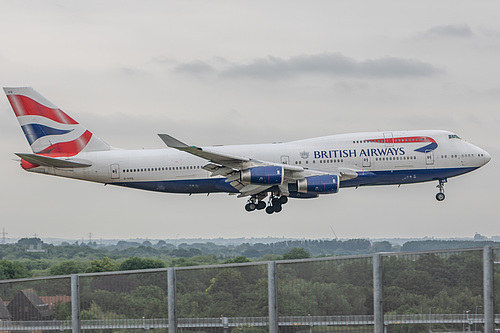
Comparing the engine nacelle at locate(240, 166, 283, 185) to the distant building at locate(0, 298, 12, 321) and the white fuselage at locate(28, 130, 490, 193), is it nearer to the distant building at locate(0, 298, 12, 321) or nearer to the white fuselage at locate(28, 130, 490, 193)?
the white fuselage at locate(28, 130, 490, 193)

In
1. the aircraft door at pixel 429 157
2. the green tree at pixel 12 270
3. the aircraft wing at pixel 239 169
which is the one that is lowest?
the green tree at pixel 12 270

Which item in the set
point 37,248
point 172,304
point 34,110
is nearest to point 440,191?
point 34,110

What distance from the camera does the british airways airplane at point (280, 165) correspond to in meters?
51.8

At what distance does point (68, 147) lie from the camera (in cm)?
5884

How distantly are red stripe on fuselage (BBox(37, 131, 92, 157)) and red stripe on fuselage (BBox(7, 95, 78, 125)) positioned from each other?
263 centimetres

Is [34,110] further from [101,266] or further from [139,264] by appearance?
[101,266]

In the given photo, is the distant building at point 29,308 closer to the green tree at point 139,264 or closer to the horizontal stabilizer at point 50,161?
the horizontal stabilizer at point 50,161

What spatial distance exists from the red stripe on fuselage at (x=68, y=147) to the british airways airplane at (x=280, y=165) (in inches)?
5.7

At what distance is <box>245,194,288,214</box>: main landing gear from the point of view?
5609cm

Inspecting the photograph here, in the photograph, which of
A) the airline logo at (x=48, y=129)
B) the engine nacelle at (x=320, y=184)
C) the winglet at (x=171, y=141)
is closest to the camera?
the winglet at (x=171, y=141)

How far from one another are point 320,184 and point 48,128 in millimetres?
23280

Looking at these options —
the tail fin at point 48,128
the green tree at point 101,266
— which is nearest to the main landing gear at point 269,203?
the tail fin at point 48,128

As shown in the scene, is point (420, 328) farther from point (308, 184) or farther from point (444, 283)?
point (308, 184)

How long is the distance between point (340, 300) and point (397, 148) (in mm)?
40170
